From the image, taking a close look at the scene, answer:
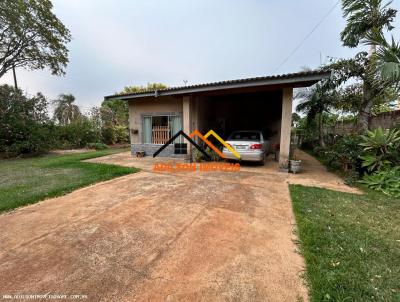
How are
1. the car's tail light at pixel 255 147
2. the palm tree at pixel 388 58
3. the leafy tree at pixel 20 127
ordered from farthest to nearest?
the leafy tree at pixel 20 127, the car's tail light at pixel 255 147, the palm tree at pixel 388 58

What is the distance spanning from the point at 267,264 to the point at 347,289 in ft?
2.31

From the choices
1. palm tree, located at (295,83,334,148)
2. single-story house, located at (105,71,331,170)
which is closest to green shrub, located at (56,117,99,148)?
single-story house, located at (105,71,331,170)

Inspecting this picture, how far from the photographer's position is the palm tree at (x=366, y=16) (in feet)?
20.5

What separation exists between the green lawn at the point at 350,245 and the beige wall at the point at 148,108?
6.51 m

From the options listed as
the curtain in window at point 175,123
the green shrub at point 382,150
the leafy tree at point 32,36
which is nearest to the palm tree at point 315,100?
the green shrub at point 382,150

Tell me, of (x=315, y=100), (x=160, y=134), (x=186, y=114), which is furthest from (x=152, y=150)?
(x=315, y=100)

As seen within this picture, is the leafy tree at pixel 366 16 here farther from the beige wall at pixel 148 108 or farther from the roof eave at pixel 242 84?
the beige wall at pixel 148 108

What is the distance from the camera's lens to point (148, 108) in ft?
29.9

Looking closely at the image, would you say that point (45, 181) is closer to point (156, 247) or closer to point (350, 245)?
point (156, 247)

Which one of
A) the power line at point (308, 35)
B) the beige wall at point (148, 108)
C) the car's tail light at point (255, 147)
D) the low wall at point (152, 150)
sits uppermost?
the power line at point (308, 35)

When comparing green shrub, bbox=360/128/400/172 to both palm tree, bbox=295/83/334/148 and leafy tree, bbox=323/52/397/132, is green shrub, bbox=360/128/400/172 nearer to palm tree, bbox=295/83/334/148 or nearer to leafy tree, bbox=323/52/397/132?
leafy tree, bbox=323/52/397/132

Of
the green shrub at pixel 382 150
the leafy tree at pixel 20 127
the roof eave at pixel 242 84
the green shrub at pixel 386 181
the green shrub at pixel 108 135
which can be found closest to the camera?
the green shrub at pixel 386 181

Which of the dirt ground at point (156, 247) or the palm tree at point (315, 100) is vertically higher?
the palm tree at point (315, 100)

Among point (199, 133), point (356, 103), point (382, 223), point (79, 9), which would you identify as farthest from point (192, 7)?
point (382, 223)
